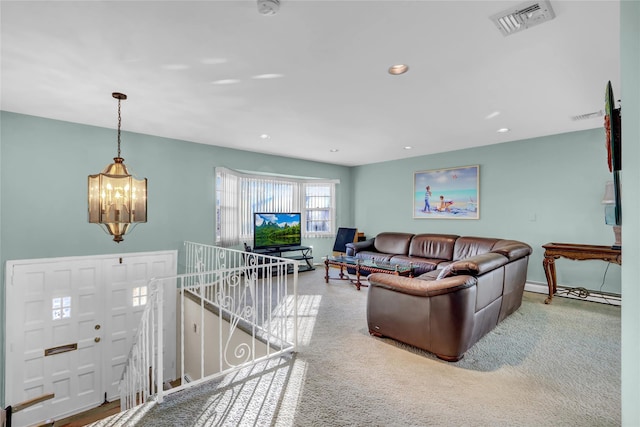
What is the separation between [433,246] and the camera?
555 cm

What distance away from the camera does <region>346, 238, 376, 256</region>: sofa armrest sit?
20.0 ft

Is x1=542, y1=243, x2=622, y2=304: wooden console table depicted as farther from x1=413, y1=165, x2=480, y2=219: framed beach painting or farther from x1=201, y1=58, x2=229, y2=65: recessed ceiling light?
x1=201, y1=58, x2=229, y2=65: recessed ceiling light

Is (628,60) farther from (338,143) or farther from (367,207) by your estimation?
(367,207)

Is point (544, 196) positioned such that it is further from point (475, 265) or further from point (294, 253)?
point (294, 253)

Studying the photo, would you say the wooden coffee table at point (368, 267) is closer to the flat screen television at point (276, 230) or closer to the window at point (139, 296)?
the flat screen television at point (276, 230)

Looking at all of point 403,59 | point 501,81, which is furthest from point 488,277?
point 403,59

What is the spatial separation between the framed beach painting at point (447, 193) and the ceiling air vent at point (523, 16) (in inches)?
152

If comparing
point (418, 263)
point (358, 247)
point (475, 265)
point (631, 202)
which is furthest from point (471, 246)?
point (631, 202)

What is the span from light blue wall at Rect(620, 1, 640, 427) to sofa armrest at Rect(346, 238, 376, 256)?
5051 millimetres

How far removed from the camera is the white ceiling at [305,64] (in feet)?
6.17

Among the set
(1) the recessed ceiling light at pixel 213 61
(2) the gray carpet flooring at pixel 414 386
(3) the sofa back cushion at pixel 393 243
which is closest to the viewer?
(2) the gray carpet flooring at pixel 414 386

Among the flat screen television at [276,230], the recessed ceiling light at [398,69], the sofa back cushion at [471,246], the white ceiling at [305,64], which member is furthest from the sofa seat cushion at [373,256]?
the recessed ceiling light at [398,69]

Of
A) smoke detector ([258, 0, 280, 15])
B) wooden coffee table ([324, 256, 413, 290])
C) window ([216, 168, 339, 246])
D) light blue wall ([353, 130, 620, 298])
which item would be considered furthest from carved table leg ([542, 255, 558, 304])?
smoke detector ([258, 0, 280, 15])

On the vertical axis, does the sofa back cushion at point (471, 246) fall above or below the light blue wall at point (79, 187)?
below
